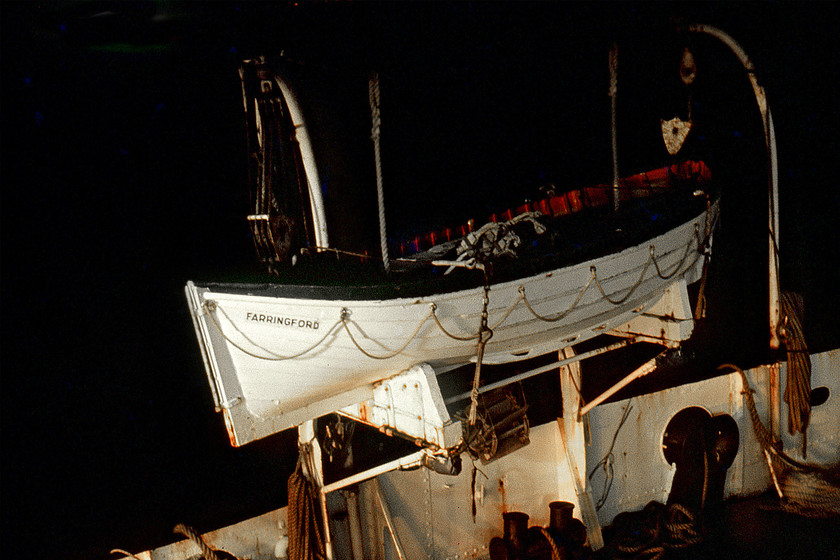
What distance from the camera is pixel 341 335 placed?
2590 mm

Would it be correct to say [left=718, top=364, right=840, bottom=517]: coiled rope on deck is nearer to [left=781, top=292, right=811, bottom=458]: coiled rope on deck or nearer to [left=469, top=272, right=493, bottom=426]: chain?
[left=781, top=292, right=811, bottom=458]: coiled rope on deck

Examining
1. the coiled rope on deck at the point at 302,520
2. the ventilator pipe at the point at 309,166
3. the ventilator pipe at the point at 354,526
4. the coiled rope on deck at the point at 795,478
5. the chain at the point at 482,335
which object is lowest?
the coiled rope on deck at the point at 795,478

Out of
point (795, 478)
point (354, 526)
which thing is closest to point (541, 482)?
point (354, 526)

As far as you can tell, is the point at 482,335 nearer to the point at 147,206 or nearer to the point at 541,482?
the point at 147,206

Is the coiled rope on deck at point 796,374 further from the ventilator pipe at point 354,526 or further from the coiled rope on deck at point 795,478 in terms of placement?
the ventilator pipe at point 354,526

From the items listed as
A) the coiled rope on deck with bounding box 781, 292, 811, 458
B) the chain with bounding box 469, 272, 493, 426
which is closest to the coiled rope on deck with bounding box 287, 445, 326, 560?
the chain with bounding box 469, 272, 493, 426

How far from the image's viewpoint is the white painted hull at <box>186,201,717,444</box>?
2523 millimetres

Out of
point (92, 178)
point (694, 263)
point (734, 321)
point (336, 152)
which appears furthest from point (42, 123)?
point (734, 321)

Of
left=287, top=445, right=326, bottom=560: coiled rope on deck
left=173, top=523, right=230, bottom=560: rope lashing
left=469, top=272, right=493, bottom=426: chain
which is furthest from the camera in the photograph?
left=287, top=445, right=326, bottom=560: coiled rope on deck

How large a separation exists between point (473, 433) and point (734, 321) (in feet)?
14.2

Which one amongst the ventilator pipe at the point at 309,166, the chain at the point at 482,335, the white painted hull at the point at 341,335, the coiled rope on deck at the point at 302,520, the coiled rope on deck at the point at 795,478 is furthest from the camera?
the coiled rope on deck at the point at 795,478

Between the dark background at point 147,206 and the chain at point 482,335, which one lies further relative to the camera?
the dark background at point 147,206

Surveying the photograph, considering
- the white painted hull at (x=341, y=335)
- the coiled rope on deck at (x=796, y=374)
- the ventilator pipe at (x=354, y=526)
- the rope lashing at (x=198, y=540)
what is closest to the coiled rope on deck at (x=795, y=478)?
the coiled rope on deck at (x=796, y=374)

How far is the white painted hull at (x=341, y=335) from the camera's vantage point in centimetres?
252
